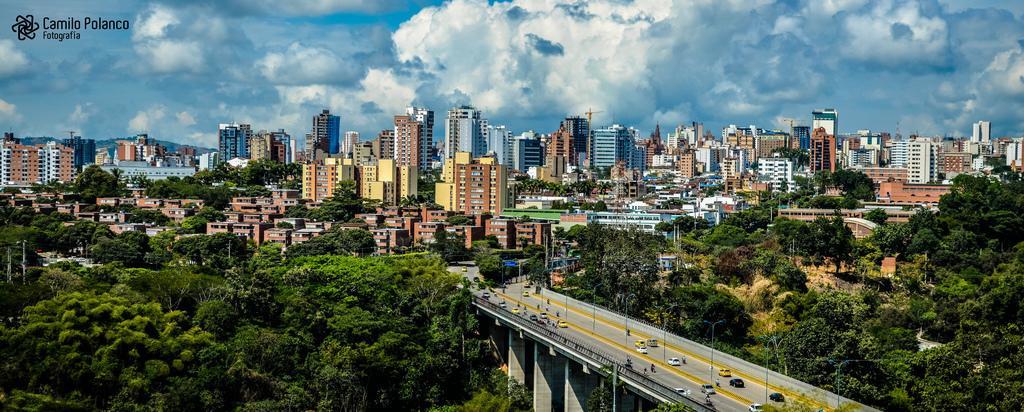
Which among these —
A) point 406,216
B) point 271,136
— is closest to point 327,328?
point 406,216

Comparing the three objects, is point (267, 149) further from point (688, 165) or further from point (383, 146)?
point (688, 165)

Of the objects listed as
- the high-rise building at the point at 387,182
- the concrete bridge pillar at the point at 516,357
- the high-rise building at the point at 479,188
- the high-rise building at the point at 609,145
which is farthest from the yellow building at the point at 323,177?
the high-rise building at the point at 609,145

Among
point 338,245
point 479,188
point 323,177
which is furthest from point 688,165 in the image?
point 338,245

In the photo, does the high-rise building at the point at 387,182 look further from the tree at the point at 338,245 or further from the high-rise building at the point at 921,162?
the high-rise building at the point at 921,162

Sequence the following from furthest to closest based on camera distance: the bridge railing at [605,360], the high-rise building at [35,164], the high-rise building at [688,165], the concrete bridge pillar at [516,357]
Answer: the high-rise building at [688,165]
the high-rise building at [35,164]
the concrete bridge pillar at [516,357]
the bridge railing at [605,360]

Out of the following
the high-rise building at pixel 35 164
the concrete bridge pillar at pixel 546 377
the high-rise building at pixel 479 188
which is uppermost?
the high-rise building at pixel 35 164

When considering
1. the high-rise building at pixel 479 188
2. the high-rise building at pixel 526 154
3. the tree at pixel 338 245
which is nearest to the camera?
the tree at pixel 338 245

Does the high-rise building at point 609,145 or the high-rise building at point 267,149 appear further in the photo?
the high-rise building at point 609,145

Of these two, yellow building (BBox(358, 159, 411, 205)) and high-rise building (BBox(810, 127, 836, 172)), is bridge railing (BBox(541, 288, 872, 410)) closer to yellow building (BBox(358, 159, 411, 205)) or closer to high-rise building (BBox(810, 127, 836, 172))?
yellow building (BBox(358, 159, 411, 205))
